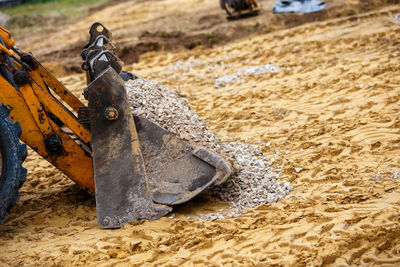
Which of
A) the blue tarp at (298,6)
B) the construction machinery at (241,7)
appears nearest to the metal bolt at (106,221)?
the blue tarp at (298,6)

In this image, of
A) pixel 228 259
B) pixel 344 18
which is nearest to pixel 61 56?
pixel 344 18

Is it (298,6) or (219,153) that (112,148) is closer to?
(219,153)

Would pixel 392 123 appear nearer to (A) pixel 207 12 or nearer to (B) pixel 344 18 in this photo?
(B) pixel 344 18

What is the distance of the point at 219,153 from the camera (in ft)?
13.2

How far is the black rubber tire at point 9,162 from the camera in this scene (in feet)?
10.9

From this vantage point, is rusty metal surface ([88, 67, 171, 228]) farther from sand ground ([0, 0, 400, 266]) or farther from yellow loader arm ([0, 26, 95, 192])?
→ yellow loader arm ([0, 26, 95, 192])

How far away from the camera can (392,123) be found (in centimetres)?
486

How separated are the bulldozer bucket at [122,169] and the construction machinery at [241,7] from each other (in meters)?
8.38

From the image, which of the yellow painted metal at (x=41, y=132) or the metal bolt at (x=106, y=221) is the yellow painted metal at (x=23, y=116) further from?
the metal bolt at (x=106, y=221)

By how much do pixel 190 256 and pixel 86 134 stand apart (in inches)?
52.7

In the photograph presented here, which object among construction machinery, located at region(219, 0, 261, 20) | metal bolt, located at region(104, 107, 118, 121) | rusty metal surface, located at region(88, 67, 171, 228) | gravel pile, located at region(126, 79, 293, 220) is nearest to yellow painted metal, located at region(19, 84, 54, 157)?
rusty metal surface, located at region(88, 67, 171, 228)

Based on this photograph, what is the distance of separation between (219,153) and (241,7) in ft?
27.0

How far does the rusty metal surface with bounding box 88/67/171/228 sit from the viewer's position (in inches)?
140

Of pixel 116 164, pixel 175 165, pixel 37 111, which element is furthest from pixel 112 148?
pixel 37 111
